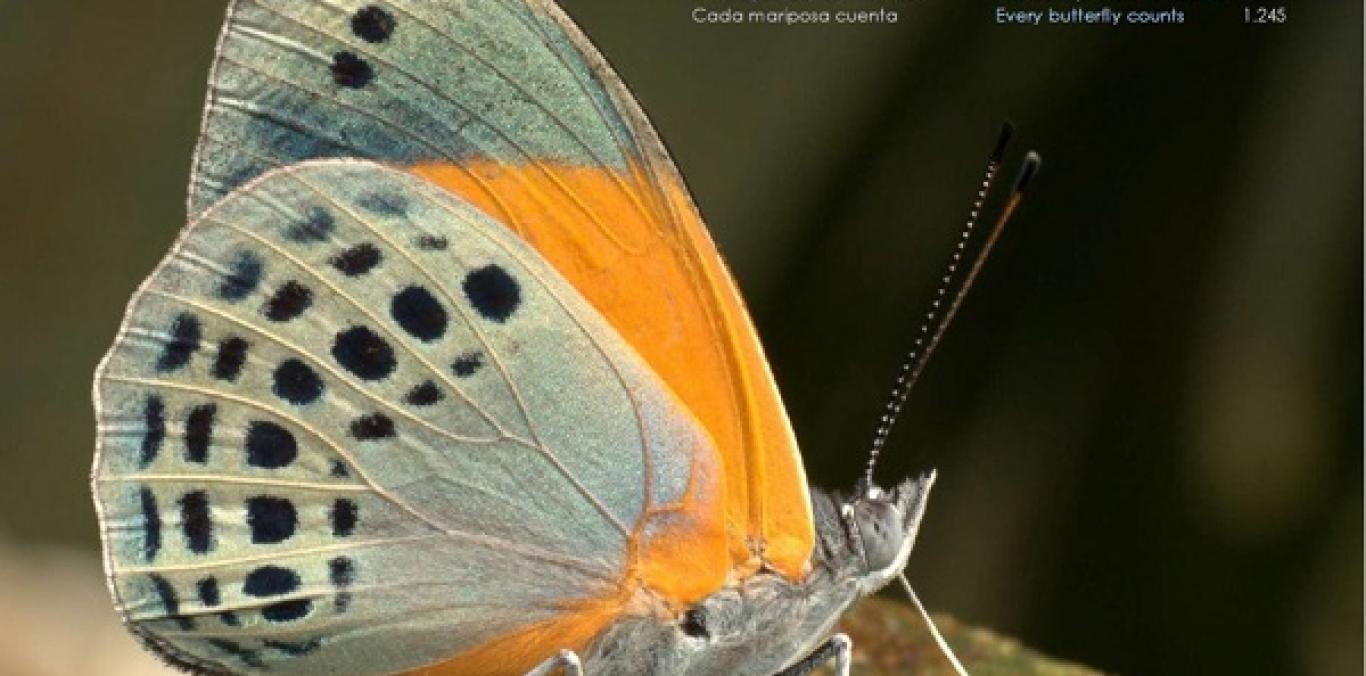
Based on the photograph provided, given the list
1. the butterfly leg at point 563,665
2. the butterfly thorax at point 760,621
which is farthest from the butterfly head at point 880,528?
the butterfly leg at point 563,665

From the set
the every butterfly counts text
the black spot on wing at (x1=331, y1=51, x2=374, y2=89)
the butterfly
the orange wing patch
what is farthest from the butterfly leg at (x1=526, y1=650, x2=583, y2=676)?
the every butterfly counts text

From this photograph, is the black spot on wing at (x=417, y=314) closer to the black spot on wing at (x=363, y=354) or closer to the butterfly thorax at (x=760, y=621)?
the black spot on wing at (x=363, y=354)

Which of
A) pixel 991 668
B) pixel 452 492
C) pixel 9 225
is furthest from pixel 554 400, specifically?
pixel 9 225

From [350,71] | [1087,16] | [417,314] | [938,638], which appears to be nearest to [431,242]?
[417,314]

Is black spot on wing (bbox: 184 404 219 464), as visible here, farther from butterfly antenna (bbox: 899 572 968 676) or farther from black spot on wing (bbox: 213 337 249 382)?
butterfly antenna (bbox: 899 572 968 676)

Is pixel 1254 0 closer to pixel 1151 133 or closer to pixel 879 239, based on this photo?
pixel 1151 133

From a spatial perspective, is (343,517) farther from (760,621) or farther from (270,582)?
(760,621)
